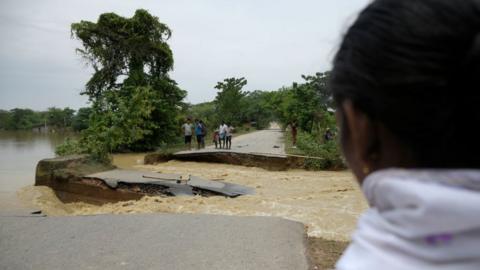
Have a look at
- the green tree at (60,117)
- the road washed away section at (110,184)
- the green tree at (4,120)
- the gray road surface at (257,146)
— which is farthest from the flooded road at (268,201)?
the green tree at (4,120)

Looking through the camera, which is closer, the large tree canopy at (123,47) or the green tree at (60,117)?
the large tree canopy at (123,47)

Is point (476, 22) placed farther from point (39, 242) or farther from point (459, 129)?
point (39, 242)

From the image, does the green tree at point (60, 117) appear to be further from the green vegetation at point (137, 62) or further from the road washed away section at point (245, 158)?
the road washed away section at point (245, 158)

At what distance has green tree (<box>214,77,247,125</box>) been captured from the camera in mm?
36125

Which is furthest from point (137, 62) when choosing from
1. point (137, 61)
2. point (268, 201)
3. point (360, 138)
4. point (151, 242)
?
point (360, 138)

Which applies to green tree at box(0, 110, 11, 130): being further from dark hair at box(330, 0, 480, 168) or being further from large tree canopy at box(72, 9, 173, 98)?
dark hair at box(330, 0, 480, 168)

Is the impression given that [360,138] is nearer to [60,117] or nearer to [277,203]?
[277,203]

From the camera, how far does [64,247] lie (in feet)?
14.5

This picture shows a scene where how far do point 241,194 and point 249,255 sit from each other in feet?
17.2

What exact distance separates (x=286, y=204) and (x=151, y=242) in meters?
4.55

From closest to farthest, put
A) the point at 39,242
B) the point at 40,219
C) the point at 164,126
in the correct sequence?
the point at 39,242, the point at 40,219, the point at 164,126

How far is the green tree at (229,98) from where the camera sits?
3612 centimetres

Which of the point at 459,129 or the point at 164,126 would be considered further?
the point at 164,126

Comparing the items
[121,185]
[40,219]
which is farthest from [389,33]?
[121,185]
